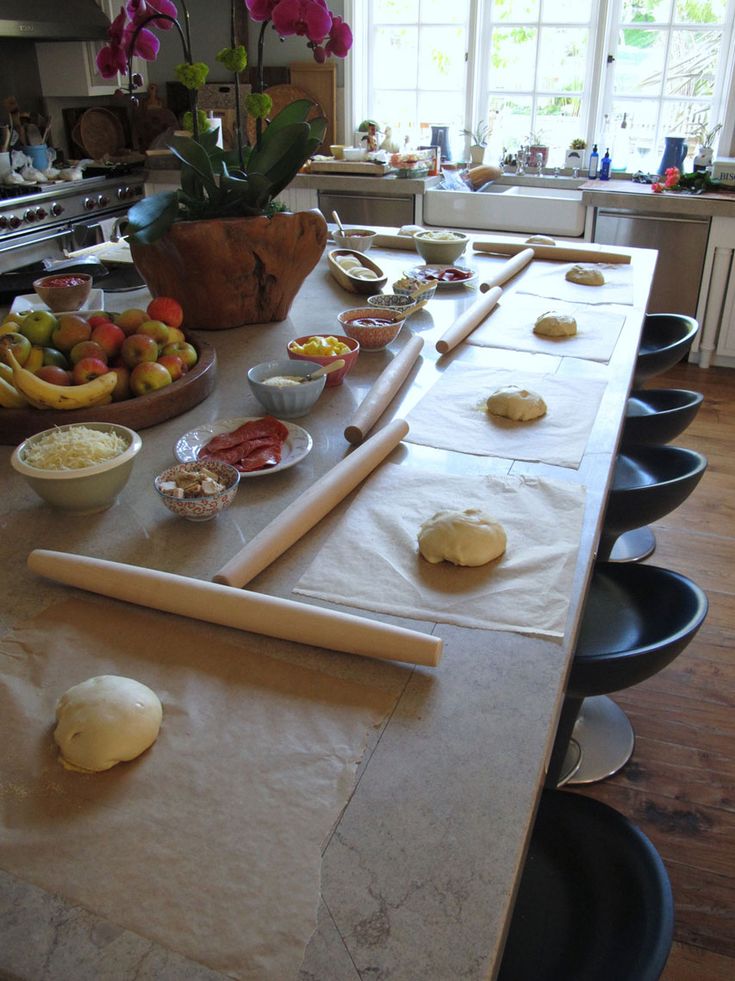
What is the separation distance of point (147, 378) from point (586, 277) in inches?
57.4

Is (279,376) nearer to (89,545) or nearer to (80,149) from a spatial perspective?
(89,545)

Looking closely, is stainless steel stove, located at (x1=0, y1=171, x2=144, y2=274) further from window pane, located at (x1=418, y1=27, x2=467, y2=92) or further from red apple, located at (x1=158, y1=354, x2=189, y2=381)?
red apple, located at (x1=158, y1=354, x2=189, y2=381)

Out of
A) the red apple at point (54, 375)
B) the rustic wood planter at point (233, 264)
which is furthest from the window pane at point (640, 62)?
the red apple at point (54, 375)

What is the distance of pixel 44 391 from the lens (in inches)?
51.6

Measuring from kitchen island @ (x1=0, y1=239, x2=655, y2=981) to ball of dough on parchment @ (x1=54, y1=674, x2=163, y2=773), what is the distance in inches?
4.8

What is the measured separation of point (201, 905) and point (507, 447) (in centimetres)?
93

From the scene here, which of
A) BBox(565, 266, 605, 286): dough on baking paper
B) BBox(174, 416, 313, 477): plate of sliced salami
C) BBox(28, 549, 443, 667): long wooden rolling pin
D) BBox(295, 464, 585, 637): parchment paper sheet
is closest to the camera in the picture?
BBox(28, 549, 443, 667): long wooden rolling pin

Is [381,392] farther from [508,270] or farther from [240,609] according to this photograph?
[508,270]

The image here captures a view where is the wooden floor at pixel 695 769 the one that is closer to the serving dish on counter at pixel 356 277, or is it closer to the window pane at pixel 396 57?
the serving dish on counter at pixel 356 277

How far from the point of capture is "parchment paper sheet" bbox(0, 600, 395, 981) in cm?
61

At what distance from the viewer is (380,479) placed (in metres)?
1.25

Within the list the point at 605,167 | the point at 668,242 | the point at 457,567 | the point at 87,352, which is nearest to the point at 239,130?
the point at 87,352

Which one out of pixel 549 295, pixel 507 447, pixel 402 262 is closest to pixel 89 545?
pixel 507 447

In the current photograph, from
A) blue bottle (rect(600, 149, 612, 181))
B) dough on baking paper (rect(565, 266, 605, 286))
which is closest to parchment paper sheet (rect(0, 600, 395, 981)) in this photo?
dough on baking paper (rect(565, 266, 605, 286))
